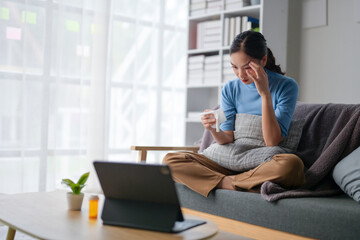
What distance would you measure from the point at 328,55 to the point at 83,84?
208 cm

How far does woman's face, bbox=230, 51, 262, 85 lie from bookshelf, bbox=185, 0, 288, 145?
1.45 metres

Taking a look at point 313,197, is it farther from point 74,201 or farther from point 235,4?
point 235,4

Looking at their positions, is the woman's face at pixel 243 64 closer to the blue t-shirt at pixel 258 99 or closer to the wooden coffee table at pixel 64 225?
the blue t-shirt at pixel 258 99

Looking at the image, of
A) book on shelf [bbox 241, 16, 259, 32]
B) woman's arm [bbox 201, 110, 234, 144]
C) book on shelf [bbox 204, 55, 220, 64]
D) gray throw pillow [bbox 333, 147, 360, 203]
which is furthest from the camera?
book on shelf [bbox 204, 55, 220, 64]

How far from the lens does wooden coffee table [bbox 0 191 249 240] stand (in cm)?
130

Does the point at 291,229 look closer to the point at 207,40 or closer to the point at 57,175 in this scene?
the point at 57,175

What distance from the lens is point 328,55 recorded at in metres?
3.77

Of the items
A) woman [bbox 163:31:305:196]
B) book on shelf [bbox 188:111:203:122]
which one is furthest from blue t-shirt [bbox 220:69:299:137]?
book on shelf [bbox 188:111:203:122]

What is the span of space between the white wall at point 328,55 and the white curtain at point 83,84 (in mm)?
1124

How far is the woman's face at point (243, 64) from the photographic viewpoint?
2.30 meters

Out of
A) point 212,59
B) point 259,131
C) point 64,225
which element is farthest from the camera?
point 212,59

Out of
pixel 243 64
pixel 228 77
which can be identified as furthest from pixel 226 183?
pixel 228 77

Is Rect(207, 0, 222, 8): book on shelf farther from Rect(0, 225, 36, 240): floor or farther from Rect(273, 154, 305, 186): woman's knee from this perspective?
Rect(0, 225, 36, 240): floor

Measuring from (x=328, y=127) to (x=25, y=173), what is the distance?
2253 millimetres
